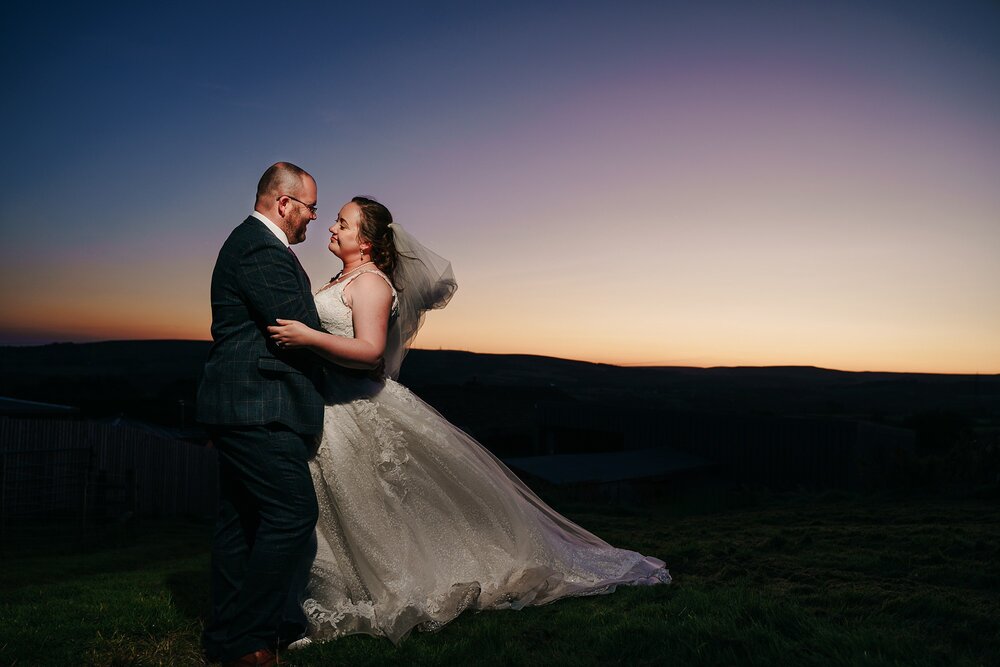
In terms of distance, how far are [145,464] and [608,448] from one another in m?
33.3

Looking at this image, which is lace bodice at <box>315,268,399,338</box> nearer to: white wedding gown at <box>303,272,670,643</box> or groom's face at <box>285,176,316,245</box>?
white wedding gown at <box>303,272,670,643</box>

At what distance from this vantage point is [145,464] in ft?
72.4

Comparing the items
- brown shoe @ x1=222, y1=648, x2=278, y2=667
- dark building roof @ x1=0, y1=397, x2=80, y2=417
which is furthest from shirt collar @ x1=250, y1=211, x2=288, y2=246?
dark building roof @ x1=0, y1=397, x2=80, y2=417

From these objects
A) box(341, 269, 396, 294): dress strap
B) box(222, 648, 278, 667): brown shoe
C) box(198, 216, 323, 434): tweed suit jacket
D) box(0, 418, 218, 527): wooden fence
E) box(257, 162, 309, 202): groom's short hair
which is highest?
box(257, 162, 309, 202): groom's short hair

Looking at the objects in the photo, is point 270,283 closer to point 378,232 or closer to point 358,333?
point 358,333

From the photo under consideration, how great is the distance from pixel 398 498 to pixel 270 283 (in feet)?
5.07

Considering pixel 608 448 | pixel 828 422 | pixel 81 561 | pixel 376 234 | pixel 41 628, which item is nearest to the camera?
pixel 41 628

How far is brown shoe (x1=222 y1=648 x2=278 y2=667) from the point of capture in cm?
310

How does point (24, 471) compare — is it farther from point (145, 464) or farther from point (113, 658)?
point (113, 658)

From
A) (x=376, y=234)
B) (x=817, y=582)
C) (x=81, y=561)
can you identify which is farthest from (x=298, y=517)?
(x=81, y=561)

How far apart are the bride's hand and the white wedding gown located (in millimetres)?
731

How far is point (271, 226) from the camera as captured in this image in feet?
10.6

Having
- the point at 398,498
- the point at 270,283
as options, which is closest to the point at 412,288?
the point at 398,498

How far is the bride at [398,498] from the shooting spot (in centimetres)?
366
